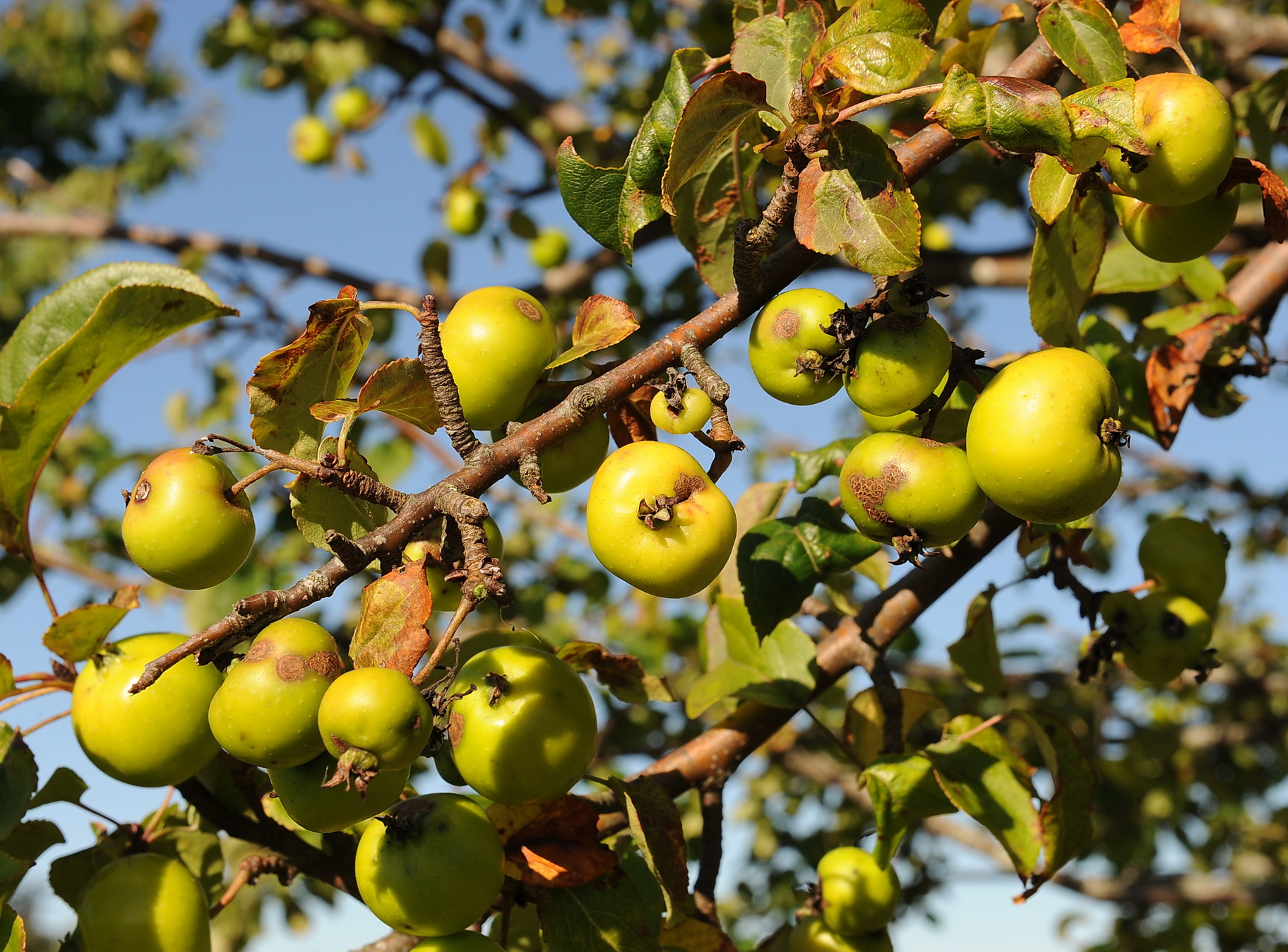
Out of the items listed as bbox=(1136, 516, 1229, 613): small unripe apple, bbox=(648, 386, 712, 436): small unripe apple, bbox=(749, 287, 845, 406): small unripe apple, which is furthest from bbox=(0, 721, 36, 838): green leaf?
bbox=(1136, 516, 1229, 613): small unripe apple

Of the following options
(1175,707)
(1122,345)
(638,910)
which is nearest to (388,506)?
(638,910)

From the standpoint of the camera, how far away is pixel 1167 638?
1.72 metres

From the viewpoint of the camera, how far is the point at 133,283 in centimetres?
125

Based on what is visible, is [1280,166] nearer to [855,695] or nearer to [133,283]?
[855,695]

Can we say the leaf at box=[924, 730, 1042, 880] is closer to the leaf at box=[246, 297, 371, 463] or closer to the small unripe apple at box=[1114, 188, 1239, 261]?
the small unripe apple at box=[1114, 188, 1239, 261]

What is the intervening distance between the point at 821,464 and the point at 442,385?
2.88 feet

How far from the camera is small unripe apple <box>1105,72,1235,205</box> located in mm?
1037

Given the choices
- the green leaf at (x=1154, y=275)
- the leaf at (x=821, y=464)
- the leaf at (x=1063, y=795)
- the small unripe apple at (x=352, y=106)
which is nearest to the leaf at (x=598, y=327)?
the leaf at (x=821, y=464)

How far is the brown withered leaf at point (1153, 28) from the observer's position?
1.26m

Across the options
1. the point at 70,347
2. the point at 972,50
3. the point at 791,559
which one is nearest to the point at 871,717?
the point at 791,559

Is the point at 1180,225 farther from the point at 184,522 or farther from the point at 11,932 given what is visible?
the point at 11,932

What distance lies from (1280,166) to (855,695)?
2059 mm

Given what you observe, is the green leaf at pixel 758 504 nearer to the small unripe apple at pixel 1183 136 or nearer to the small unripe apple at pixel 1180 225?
the small unripe apple at pixel 1180 225

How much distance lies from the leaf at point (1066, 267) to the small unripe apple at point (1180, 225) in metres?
0.04
